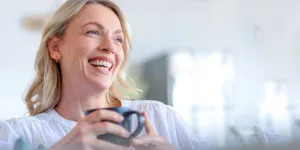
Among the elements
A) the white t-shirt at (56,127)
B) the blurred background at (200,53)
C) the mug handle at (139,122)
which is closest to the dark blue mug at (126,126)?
the mug handle at (139,122)

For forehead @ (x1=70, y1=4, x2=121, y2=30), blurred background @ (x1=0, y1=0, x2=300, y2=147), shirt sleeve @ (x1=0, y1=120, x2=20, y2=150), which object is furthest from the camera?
blurred background @ (x1=0, y1=0, x2=300, y2=147)

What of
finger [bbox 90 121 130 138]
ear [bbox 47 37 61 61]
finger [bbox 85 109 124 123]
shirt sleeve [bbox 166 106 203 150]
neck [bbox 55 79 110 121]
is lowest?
shirt sleeve [bbox 166 106 203 150]

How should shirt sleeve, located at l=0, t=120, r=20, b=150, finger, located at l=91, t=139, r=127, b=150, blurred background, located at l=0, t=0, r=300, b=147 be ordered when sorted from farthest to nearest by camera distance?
blurred background, located at l=0, t=0, r=300, b=147, shirt sleeve, located at l=0, t=120, r=20, b=150, finger, located at l=91, t=139, r=127, b=150

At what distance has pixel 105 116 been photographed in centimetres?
29

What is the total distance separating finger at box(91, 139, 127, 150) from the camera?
0.92 feet

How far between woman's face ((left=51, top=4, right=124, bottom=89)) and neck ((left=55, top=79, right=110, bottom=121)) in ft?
0.06

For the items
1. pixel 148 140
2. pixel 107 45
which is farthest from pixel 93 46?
pixel 148 140

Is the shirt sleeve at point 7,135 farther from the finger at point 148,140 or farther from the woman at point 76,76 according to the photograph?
the finger at point 148,140

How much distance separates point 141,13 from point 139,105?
560 millimetres

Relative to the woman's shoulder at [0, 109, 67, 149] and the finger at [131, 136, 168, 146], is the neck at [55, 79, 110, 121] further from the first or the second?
the finger at [131, 136, 168, 146]

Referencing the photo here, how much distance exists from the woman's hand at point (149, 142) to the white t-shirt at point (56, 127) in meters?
0.08

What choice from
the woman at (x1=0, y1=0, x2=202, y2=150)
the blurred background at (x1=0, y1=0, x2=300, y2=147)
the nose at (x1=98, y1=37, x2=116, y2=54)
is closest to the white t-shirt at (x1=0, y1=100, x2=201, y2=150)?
the woman at (x1=0, y1=0, x2=202, y2=150)

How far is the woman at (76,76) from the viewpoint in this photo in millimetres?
483

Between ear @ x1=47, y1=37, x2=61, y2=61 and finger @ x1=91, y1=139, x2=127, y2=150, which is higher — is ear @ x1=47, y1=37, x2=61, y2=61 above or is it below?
above
